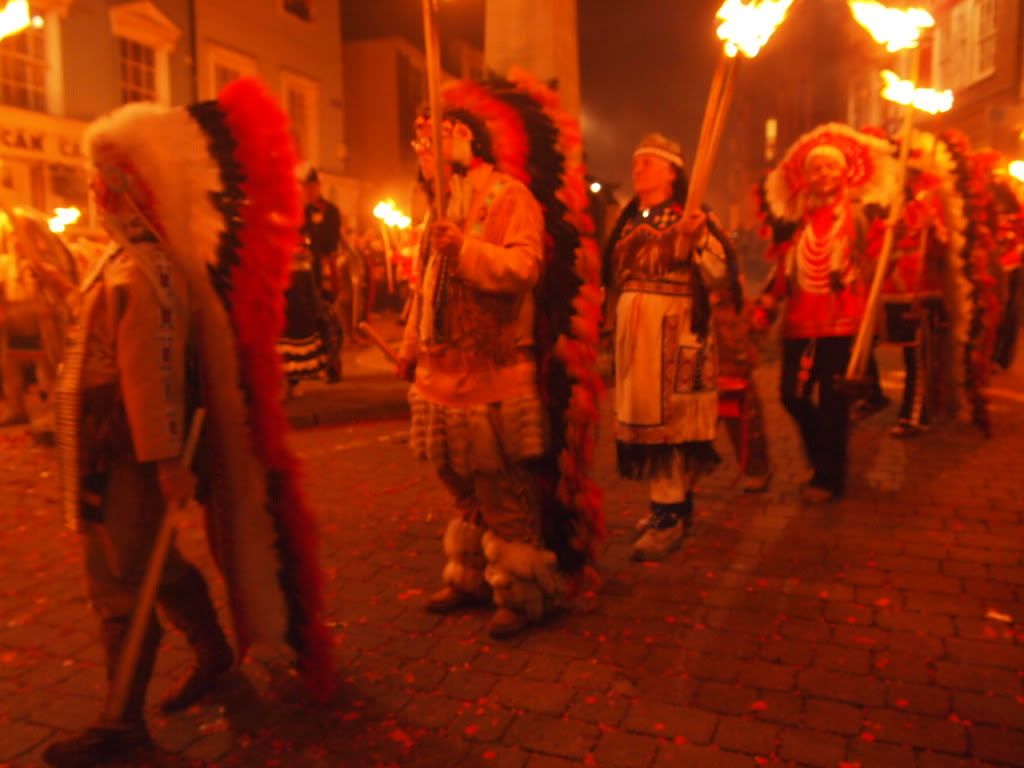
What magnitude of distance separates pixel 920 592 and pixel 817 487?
1481mm

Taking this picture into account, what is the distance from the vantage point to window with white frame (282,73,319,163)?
70.2 feet

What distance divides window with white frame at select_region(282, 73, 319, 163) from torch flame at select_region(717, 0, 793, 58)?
63.1 feet

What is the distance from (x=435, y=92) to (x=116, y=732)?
2217 mm

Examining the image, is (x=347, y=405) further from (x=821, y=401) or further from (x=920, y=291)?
(x=920, y=291)

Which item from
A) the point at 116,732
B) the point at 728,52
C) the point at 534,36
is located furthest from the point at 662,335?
the point at 534,36

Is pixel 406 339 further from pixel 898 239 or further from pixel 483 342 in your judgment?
pixel 898 239

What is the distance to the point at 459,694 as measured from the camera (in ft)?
10.2

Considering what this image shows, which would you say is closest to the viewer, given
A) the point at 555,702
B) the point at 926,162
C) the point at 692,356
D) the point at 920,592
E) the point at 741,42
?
the point at 555,702

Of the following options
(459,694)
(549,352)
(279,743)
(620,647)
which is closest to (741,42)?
Result: (549,352)

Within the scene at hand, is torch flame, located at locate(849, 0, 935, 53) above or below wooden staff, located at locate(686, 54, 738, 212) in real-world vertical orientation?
above

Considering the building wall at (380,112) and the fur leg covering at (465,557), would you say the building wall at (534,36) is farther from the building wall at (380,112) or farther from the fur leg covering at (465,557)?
the building wall at (380,112)

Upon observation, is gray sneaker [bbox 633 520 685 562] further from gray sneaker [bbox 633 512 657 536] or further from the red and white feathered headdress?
the red and white feathered headdress

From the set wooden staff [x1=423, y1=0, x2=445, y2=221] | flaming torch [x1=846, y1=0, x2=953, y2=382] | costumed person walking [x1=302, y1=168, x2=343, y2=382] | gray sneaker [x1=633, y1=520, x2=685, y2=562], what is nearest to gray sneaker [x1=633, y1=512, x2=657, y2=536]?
gray sneaker [x1=633, y1=520, x2=685, y2=562]

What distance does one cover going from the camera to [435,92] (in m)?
3.06
